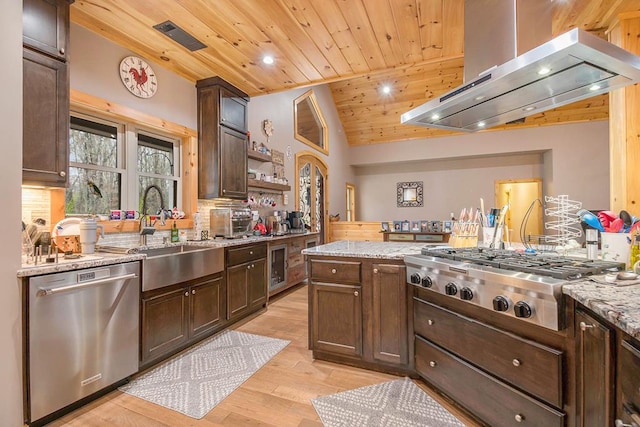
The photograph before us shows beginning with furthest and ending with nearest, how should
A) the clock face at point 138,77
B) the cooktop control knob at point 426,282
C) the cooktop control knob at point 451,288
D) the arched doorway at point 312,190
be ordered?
1. the arched doorway at point 312,190
2. the clock face at point 138,77
3. the cooktop control knob at point 426,282
4. the cooktop control knob at point 451,288

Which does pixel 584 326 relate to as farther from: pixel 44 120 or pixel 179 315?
pixel 44 120

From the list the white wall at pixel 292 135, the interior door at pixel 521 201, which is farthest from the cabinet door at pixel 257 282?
the interior door at pixel 521 201

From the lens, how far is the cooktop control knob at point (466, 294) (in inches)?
65.3

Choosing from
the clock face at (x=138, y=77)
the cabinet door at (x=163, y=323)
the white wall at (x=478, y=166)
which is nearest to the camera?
the cabinet door at (x=163, y=323)

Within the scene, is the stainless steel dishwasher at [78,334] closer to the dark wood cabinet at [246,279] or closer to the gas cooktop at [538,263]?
the dark wood cabinet at [246,279]

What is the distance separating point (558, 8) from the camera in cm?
268

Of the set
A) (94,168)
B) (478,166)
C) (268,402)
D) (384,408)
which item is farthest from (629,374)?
(478,166)

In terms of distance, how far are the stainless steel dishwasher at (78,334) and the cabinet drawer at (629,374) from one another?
8.44ft

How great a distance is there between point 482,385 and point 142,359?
2.29 meters

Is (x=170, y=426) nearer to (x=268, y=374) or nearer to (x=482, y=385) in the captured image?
(x=268, y=374)

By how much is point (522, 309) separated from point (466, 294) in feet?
1.03

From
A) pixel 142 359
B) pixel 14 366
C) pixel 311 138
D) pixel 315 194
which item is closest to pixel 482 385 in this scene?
pixel 142 359

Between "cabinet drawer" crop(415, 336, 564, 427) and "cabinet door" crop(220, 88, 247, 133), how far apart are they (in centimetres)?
316

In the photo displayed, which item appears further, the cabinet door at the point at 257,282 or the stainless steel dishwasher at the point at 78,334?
the cabinet door at the point at 257,282
